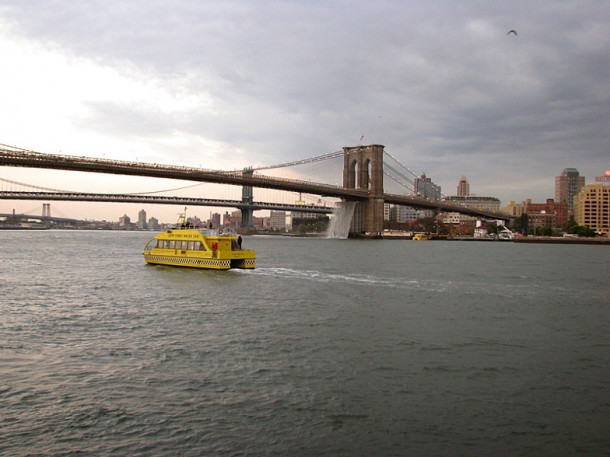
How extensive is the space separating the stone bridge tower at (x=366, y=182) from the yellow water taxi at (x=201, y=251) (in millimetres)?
55364

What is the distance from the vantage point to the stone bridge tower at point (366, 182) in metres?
82.5

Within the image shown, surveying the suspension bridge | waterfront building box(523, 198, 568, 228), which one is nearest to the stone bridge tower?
the suspension bridge

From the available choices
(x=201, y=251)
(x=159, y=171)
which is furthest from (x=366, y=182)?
(x=201, y=251)

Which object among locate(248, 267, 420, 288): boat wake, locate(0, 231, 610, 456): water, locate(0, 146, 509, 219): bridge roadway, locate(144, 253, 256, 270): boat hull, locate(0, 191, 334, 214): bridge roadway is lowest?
locate(0, 231, 610, 456): water

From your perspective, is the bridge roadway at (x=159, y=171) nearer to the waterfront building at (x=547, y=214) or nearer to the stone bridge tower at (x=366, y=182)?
the stone bridge tower at (x=366, y=182)

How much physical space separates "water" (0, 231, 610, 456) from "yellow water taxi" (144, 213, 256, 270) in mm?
8885

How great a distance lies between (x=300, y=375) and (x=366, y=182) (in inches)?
3116

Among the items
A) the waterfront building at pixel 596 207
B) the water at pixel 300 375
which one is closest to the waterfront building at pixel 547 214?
the waterfront building at pixel 596 207

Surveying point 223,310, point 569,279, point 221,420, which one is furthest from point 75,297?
point 569,279

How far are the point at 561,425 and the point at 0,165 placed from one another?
5326cm

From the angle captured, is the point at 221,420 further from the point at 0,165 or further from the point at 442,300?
the point at 0,165

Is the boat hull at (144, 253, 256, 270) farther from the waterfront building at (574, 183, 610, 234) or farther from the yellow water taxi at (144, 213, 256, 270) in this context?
the waterfront building at (574, 183, 610, 234)

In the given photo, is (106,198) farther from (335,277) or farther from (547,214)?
(547,214)

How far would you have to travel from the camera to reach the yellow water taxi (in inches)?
1036
